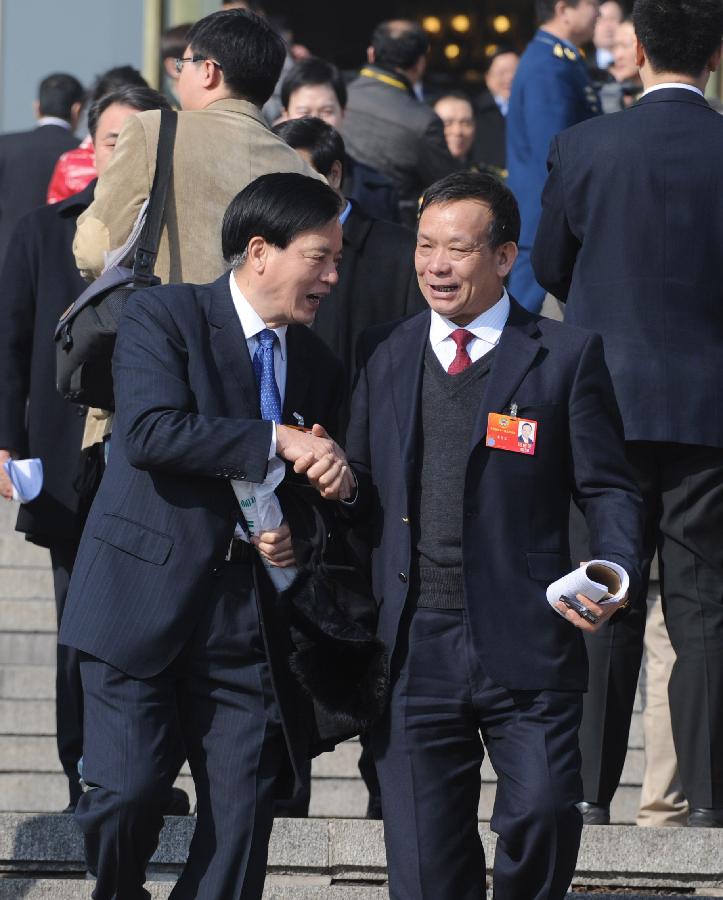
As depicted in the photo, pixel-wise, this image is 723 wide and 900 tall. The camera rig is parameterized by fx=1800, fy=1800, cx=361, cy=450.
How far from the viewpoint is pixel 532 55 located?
8.12m

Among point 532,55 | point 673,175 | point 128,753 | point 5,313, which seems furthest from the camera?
point 532,55

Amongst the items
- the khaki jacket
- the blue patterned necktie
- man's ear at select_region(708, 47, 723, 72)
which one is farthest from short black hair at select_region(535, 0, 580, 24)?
the blue patterned necktie

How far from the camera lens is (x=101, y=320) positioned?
15.6ft

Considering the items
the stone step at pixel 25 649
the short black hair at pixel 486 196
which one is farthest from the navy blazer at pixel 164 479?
the stone step at pixel 25 649

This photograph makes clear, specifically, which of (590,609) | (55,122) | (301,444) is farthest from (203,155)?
(55,122)

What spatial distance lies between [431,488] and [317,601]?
1.25ft

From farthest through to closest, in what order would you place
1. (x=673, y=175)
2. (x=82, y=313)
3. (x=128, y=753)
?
(x=673, y=175), (x=82, y=313), (x=128, y=753)

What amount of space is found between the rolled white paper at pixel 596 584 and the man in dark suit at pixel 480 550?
39 millimetres

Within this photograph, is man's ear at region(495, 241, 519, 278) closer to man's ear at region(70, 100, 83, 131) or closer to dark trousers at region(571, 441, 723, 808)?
dark trousers at region(571, 441, 723, 808)

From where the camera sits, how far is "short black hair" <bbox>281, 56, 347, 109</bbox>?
24.2 ft

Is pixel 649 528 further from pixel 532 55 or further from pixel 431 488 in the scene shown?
pixel 532 55

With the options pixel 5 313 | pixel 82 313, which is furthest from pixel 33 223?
pixel 82 313

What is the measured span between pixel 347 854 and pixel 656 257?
6.49 feet

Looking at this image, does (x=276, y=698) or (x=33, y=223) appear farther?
(x=33, y=223)
